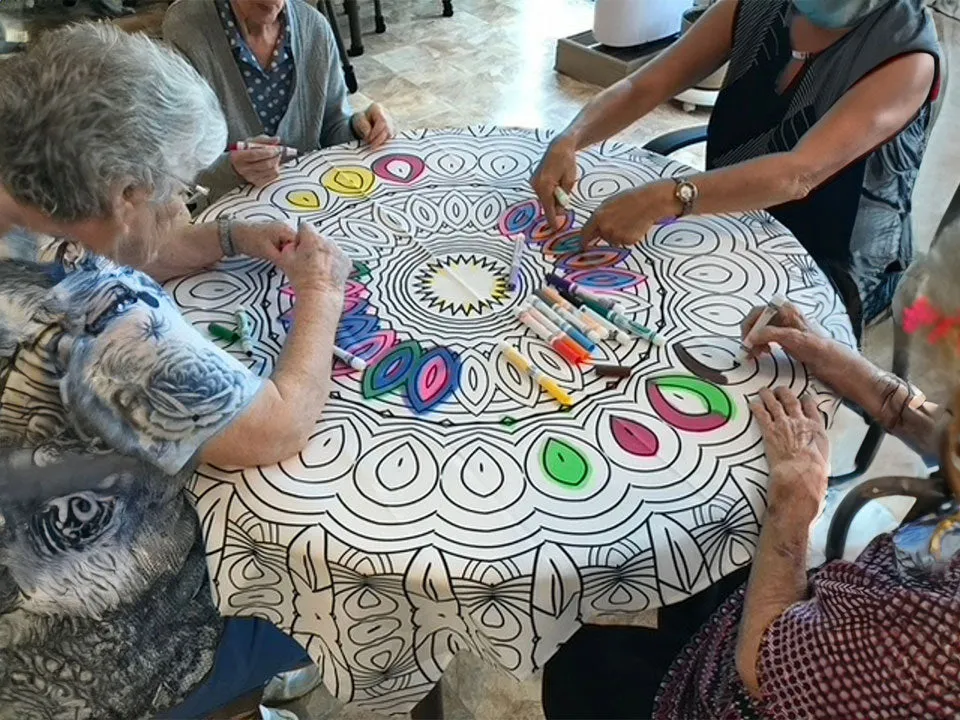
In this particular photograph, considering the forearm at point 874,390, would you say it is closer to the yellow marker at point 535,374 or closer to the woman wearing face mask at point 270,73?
the yellow marker at point 535,374

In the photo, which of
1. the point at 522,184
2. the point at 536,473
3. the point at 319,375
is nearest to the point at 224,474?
the point at 319,375

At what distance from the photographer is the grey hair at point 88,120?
37.2 inches

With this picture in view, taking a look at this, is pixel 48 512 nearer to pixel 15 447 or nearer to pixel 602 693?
pixel 15 447

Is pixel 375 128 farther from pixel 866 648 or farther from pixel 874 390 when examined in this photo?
pixel 866 648

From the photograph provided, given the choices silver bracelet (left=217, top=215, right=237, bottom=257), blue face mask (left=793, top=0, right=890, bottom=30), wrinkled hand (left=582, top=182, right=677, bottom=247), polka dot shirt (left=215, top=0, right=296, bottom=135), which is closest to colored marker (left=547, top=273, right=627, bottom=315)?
wrinkled hand (left=582, top=182, right=677, bottom=247)

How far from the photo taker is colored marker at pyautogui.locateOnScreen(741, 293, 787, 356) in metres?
1.27

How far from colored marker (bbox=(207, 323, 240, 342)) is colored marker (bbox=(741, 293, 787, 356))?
2.65 feet

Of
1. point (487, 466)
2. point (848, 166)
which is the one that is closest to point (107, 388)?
point (487, 466)

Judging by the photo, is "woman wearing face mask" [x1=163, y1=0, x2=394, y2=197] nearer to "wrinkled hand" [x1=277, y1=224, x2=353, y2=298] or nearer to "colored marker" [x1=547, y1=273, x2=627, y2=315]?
"wrinkled hand" [x1=277, y1=224, x2=353, y2=298]

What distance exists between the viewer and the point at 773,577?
41.3 inches

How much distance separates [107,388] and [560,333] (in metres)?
0.66

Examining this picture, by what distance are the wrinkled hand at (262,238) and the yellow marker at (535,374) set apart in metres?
0.43

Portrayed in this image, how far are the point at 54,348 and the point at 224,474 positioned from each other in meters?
0.26

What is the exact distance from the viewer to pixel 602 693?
126 cm
